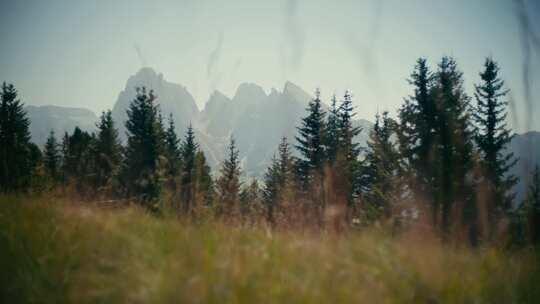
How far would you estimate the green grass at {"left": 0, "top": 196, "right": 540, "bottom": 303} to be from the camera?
1.81 m

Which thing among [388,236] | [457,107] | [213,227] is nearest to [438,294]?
Answer: [388,236]

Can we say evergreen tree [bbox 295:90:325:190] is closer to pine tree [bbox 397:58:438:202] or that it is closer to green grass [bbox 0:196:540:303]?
pine tree [bbox 397:58:438:202]

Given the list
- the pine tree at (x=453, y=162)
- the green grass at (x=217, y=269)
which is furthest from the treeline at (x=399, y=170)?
the green grass at (x=217, y=269)

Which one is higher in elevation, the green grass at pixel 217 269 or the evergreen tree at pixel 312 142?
the evergreen tree at pixel 312 142

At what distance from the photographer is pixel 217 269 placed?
2.00 m

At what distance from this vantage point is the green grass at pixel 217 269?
1810 millimetres

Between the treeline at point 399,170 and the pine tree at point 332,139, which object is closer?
the treeline at point 399,170

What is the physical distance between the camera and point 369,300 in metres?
1.96

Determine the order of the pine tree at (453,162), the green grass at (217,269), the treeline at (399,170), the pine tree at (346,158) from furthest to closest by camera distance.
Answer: the pine tree at (346,158)
the pine tree at (453,162)
the treeline at (399,170)
the green grass at (217,269)

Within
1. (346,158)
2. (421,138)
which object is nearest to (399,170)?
(421,138)

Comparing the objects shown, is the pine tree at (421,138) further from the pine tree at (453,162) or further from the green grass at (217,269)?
the green grass at (217,269)

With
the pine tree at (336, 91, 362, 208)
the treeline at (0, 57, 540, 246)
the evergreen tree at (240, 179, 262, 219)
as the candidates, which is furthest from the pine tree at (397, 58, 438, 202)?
the evergreen tree at (240, 179, 262, 219)

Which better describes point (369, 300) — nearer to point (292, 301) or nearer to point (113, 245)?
point (292, 301)

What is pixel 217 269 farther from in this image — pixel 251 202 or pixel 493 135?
pixel 493 135
